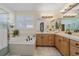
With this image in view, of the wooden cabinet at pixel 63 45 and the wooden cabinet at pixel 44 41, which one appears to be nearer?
the wooden cabinet at pixel 63 45

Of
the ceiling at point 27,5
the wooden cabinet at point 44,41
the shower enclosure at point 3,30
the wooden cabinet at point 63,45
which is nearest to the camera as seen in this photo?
the ceiling at point 27,5

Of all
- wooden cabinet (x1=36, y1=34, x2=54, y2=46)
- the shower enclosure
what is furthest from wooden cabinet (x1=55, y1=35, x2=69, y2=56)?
the shower enclosure

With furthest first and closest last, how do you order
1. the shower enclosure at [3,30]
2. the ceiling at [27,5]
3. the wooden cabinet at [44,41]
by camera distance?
the wooden cabinet at [44,41]
the shower enclosure at [3,30]
the ceiling at [27,5]

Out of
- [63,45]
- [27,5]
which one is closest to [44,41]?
[63,45]

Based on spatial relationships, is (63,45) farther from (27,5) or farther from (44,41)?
(27,5)

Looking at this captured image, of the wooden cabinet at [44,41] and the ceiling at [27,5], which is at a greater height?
the ceiling at [27,5]

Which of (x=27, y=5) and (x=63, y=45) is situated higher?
(x=27, y=5)

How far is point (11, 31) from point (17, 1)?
144 centimetres

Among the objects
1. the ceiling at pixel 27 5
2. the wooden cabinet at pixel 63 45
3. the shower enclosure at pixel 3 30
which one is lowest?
the wooden cabinet at pixel 63 45

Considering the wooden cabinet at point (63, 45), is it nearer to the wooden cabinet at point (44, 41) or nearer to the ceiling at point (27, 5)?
the wooden cabinet at point (44, 41)

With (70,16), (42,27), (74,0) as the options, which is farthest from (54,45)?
(74,0)

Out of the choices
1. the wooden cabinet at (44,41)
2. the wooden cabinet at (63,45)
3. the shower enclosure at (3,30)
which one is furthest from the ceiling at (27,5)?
the wooden cabinet at (44,41)

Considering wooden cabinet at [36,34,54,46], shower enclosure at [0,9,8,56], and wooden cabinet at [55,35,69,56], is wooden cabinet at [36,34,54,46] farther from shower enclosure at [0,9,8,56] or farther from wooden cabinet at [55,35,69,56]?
shower enclosure at [0,9,8,56]

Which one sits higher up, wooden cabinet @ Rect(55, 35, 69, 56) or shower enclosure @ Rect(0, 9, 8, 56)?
shower enclosure @ Rect(0, 9, 8, 56)
